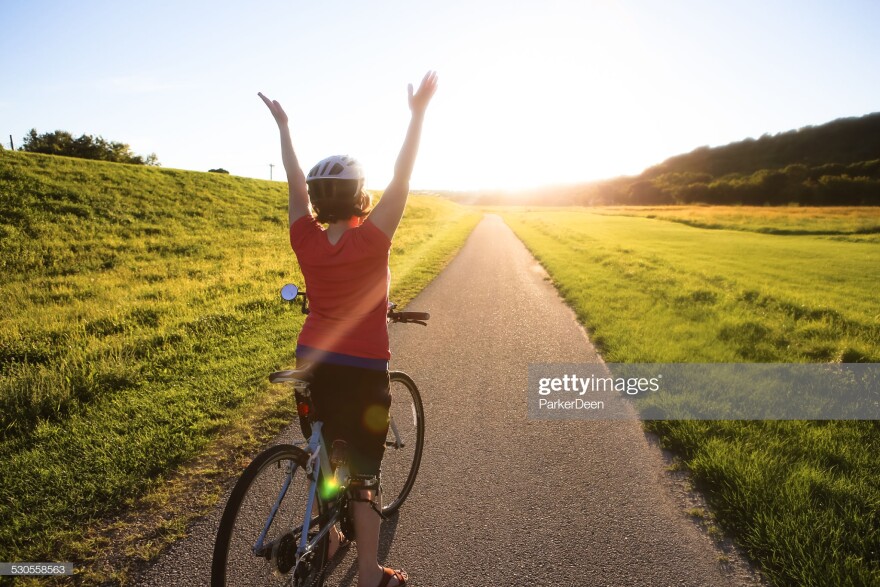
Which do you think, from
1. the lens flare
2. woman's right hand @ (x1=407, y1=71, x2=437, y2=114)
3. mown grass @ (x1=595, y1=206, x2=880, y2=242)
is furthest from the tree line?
the lens flare

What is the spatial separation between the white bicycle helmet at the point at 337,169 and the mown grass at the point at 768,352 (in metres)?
3.32

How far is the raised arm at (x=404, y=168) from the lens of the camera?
196 cm

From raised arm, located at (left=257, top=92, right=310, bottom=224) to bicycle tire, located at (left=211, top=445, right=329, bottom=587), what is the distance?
3.88ft

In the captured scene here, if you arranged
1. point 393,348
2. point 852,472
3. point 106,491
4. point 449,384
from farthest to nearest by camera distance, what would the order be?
point 393,348 < point 449,384 < point 852,472 < point 106,491

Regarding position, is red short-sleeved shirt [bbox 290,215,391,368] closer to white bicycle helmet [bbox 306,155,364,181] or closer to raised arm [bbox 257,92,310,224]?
raised arm [bbox 257,92,310,224]

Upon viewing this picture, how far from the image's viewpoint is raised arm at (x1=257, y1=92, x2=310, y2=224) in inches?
90.7

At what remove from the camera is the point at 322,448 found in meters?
2.27

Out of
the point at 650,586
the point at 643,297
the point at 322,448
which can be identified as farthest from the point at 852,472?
the point at 643,297

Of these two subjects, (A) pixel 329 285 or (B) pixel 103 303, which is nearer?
(A) pixel 329 285

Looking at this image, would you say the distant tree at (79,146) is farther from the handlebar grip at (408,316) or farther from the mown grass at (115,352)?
the handlebar grip at (408,316)

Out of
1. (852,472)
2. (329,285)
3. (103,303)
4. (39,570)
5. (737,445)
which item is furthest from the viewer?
(103,303)

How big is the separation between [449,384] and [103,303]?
27.4 ft

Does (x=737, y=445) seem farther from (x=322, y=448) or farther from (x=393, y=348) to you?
(x=393, y=348)

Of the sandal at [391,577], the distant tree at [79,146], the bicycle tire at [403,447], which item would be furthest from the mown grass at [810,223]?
the distant tree at [79,146]
